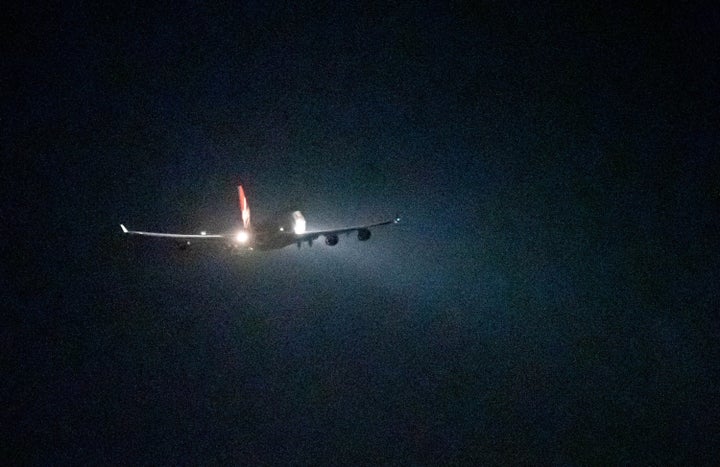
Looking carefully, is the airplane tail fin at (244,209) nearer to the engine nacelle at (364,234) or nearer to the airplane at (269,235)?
the airplane at (269,235)

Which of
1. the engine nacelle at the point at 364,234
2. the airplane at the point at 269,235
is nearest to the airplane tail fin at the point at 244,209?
the airplane at the point at 269,235

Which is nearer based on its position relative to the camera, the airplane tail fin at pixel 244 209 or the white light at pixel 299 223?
the white light at pixel 299 223

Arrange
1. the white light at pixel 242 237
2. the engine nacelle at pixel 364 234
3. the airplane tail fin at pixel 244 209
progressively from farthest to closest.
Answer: the airplane tail fin at pixel 244 209
the engine nacelle at pixel 364 234
the white light at pixel 242 237

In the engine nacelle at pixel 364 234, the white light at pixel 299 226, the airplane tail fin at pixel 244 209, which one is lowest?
the engine nacelle at pixel 364 234

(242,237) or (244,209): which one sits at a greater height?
(244,209)

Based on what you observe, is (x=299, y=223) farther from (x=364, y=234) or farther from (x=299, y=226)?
(x=364, y=234)

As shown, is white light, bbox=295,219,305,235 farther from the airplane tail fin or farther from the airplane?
the airplane tail fin

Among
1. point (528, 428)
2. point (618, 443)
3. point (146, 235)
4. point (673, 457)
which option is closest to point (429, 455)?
point (528, 428)

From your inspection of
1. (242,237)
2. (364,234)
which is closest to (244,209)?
(242,237)

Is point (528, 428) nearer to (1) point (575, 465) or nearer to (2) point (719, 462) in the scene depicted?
(1) point (575, 465)

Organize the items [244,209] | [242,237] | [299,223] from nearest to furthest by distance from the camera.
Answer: [242,237] < [299,223] < [244,209]
